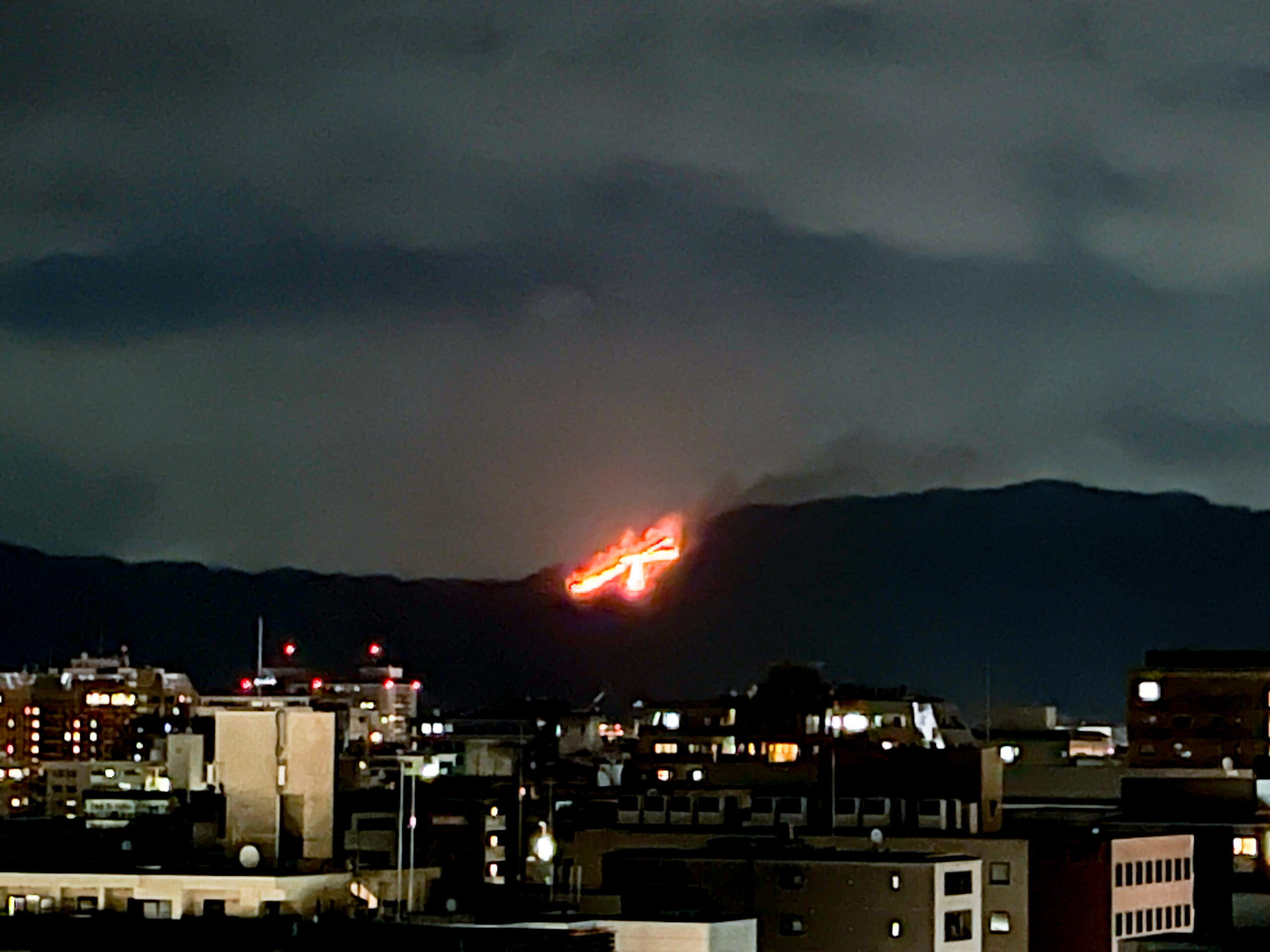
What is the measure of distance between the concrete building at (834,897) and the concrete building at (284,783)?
27.4 ft

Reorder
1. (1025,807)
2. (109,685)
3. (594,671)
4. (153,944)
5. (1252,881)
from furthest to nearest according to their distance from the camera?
(594,671), (109,685), (1025,807), (1252,881), (153,944)

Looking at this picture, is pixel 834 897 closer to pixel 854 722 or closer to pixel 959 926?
pixel 959 926

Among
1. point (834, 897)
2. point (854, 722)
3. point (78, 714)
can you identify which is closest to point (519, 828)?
point (854, 722)

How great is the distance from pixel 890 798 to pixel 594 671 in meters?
104

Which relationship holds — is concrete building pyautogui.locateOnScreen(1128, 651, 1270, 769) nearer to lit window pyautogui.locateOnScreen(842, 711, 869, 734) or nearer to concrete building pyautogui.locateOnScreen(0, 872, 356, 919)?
lit window pyautogui.locateOnScreen(842, 711, 869, 734)

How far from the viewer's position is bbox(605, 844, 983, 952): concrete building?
41.2 meters

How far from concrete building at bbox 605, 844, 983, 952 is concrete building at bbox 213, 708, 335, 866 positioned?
8.37 m

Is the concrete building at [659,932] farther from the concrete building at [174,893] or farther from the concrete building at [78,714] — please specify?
the concrete building at [78,714]

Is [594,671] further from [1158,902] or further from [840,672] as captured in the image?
[1158,902]

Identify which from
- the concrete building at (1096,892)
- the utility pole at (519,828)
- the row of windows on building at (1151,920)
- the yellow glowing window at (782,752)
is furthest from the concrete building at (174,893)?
the yellow glowing window at (782,752)

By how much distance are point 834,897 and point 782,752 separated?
30.6m

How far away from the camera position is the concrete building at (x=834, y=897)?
4125 centimetres

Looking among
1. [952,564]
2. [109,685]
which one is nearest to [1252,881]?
[109,685]

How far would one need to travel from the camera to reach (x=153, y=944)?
2711 centimetres
